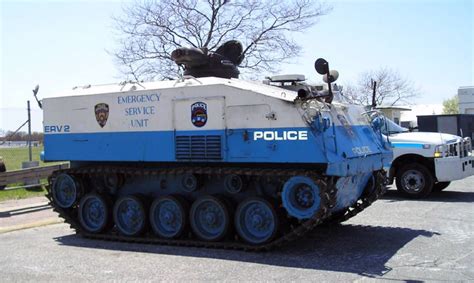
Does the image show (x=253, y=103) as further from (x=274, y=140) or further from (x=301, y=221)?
(x=301, y=221)

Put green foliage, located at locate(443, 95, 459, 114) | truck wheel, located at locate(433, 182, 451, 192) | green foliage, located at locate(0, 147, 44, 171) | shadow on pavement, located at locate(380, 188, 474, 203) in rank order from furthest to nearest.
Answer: green foliage, located at locate(443, 95, 459, 114)
green foliage, located at locate(0, 147, 44, 171)
truck wheel, located at locate(433, 182, 451, 192)
shadow on pavement, located at locate(380, 188, 474, 203)

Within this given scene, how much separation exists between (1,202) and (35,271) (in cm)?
822

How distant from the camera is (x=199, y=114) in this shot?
9.19 meters

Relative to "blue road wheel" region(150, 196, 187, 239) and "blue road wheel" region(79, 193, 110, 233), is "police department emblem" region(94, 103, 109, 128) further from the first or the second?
"blue road wheel" region(150, 196, 187, 239)

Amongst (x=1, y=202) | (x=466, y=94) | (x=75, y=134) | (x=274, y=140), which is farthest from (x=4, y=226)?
(x=466, y=94)

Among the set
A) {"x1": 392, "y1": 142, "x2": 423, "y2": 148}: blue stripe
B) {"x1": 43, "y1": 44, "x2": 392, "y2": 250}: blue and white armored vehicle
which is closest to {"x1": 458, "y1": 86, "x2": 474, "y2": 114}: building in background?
{"x1": 392, "y1": 142, "x2": 423, "y2": 148}: blue stripe

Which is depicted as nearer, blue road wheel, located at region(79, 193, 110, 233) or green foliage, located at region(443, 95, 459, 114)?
blue road wheel, located at region(79, 193, 110, 233)

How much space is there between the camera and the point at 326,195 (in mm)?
7957

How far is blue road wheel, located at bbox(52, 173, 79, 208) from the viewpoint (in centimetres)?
1050

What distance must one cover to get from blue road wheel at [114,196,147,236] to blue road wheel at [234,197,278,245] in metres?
1.77

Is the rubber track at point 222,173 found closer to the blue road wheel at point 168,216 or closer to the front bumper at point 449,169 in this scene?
the blue road wheel at point 168,216

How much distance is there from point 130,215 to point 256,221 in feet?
7.74

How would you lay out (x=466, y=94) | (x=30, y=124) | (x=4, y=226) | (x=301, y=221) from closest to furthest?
(x=301, y=221), (x=4, y=226), (x=30, y=124), (x=466, y=94)

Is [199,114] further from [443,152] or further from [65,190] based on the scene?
[443,152]
